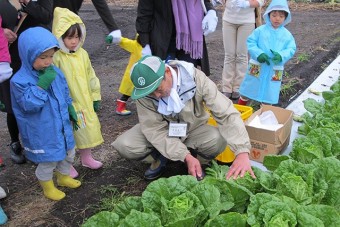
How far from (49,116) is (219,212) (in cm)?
149

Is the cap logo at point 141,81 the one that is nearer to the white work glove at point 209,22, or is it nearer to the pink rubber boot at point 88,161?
the pink rubber boot at point 88,161

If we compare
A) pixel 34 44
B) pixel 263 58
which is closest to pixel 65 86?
pixel 34 44

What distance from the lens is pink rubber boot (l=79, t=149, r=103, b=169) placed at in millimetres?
3541

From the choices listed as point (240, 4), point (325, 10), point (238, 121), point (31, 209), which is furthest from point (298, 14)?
point (31, 209)

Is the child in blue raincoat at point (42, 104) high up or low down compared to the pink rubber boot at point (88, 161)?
up

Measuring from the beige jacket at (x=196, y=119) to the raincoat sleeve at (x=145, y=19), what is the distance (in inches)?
33.2

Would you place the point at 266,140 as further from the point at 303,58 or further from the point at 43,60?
the point at 303,58

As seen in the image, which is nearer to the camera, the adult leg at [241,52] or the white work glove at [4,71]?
the white work glove at [4,71]

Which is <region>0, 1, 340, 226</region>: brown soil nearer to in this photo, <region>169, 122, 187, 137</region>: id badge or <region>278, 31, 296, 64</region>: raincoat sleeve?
<region>169, 122, 187, 137</region>: id badge

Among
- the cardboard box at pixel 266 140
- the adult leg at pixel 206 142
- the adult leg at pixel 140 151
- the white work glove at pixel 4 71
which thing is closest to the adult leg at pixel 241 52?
the cardboard box at pixel 266 140

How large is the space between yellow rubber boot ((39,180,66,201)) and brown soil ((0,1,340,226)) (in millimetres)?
44

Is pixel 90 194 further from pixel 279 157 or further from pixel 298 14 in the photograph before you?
pixel 298 14

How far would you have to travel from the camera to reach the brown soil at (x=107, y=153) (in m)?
3.08

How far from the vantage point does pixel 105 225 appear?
196 cm
